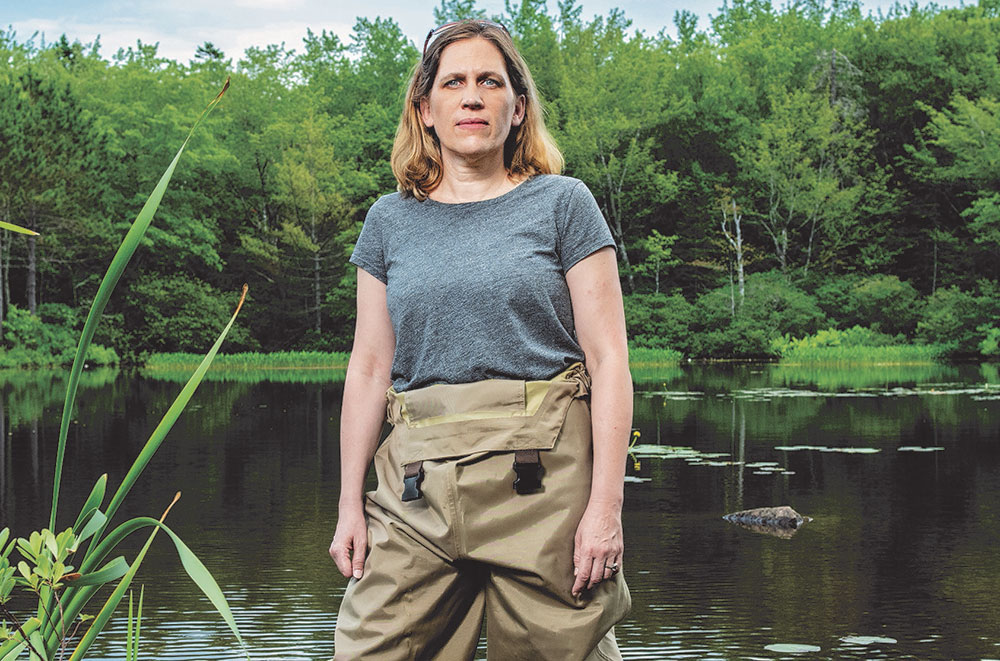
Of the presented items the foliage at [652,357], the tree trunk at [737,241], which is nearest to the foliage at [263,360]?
the foliage at [652,357]

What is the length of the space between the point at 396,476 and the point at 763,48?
40736mm

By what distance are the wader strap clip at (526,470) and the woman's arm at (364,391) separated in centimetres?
28

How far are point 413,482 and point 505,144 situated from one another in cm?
55

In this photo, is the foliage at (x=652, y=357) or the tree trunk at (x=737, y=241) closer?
the foliage at (x=652, y=357)

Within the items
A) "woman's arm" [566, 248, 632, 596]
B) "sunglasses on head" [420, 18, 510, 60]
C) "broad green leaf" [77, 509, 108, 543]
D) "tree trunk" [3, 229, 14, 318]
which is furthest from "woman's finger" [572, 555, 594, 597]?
"tree trunk" [3, 229, 14, 318]

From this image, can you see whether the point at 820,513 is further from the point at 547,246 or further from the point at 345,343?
the point at 345,343

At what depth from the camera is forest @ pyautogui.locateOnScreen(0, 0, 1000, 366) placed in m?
30.3

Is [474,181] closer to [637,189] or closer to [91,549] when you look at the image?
[91,549]

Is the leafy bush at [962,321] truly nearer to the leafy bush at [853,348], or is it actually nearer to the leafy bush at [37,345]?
the leafy bush at [853,348]

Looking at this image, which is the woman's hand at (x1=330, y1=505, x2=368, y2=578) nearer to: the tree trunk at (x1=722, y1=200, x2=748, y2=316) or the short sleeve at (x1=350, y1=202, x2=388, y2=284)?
the short sleeve at (x1=350, y1=202, x2=388, y2=284)

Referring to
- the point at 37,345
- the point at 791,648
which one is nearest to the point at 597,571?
the point at 791,648

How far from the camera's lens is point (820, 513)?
743 cm

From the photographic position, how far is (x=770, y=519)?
7109 millimetres

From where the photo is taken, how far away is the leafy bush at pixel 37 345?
28.7m
